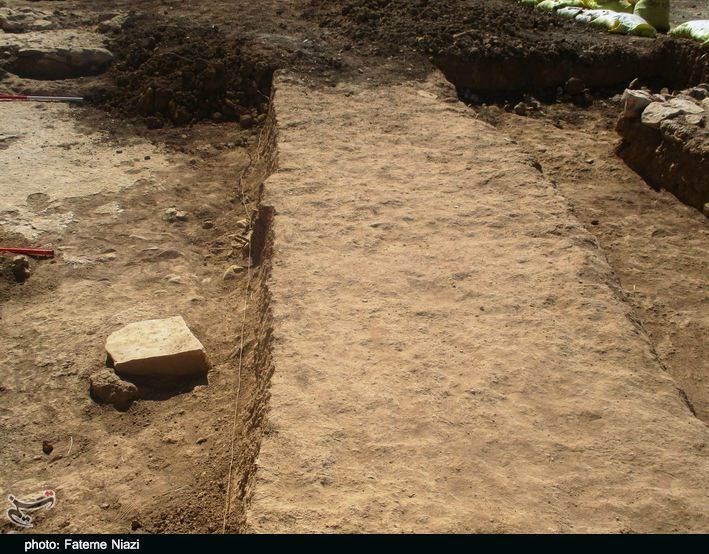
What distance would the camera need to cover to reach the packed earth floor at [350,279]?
3.12m

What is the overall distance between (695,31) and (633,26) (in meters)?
0.69

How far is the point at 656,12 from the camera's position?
28.1 feet

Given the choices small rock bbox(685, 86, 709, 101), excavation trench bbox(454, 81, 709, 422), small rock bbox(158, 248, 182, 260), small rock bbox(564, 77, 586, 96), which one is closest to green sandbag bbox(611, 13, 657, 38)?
excavation trench bbox(454, 81, 709, 422)

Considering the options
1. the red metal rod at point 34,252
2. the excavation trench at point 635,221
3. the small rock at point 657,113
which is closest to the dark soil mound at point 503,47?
the excavation trench at point 635,221

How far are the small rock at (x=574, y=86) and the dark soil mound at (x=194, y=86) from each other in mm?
3000

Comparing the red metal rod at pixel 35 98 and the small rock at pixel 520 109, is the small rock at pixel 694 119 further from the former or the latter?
the red metal rod at pixel 35 98

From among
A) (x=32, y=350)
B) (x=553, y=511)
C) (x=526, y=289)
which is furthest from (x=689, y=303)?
(x=32, y=350)

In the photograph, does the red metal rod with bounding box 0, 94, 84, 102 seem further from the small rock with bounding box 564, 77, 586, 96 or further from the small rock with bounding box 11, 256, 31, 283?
the small rock with bounding box 564, 77, 586, 96

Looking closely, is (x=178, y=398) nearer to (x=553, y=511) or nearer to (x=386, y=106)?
(x=553, y=511)

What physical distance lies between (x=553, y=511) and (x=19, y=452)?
2.41 meters

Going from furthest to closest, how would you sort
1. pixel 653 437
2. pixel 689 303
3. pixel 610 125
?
1. pixel 610 125
2. pixel 689 303
3. pixel 653 437

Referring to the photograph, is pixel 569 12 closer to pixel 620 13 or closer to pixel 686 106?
pixel 620 13

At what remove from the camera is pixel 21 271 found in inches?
187

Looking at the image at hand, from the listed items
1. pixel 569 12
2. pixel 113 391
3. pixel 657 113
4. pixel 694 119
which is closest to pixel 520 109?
pixel 657 113
